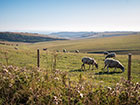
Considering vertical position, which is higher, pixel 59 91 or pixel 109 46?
pixel 59 91

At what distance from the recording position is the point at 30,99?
16.0 feet

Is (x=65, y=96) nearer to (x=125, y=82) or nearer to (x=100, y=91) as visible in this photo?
(x=100, y=91)

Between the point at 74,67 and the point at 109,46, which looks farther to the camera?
the point at 109,46

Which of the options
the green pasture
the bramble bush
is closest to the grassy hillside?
the green pasture

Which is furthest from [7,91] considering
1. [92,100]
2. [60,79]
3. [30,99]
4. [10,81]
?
[92,100]

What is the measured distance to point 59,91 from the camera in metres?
5.32

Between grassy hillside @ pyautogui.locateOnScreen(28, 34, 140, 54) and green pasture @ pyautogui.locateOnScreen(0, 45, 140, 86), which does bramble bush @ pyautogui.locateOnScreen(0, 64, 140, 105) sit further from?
grassy hillside @ pyautogui.locateOnScreen(28, 34, 140, 54)

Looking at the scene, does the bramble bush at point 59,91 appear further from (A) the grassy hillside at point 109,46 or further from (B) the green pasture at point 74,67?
(A) the grassy hillside at point 109,46

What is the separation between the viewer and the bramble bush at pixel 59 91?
15.6ft

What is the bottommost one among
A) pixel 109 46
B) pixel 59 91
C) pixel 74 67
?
pixel 109 46

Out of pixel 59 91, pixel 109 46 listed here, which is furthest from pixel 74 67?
pixel 109 46

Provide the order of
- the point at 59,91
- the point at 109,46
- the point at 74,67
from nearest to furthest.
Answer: the point at 59,91
the point at 74,67
the point at 109,46

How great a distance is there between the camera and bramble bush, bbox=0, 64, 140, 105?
4.75m

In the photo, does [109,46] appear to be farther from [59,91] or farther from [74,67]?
[59,91]
